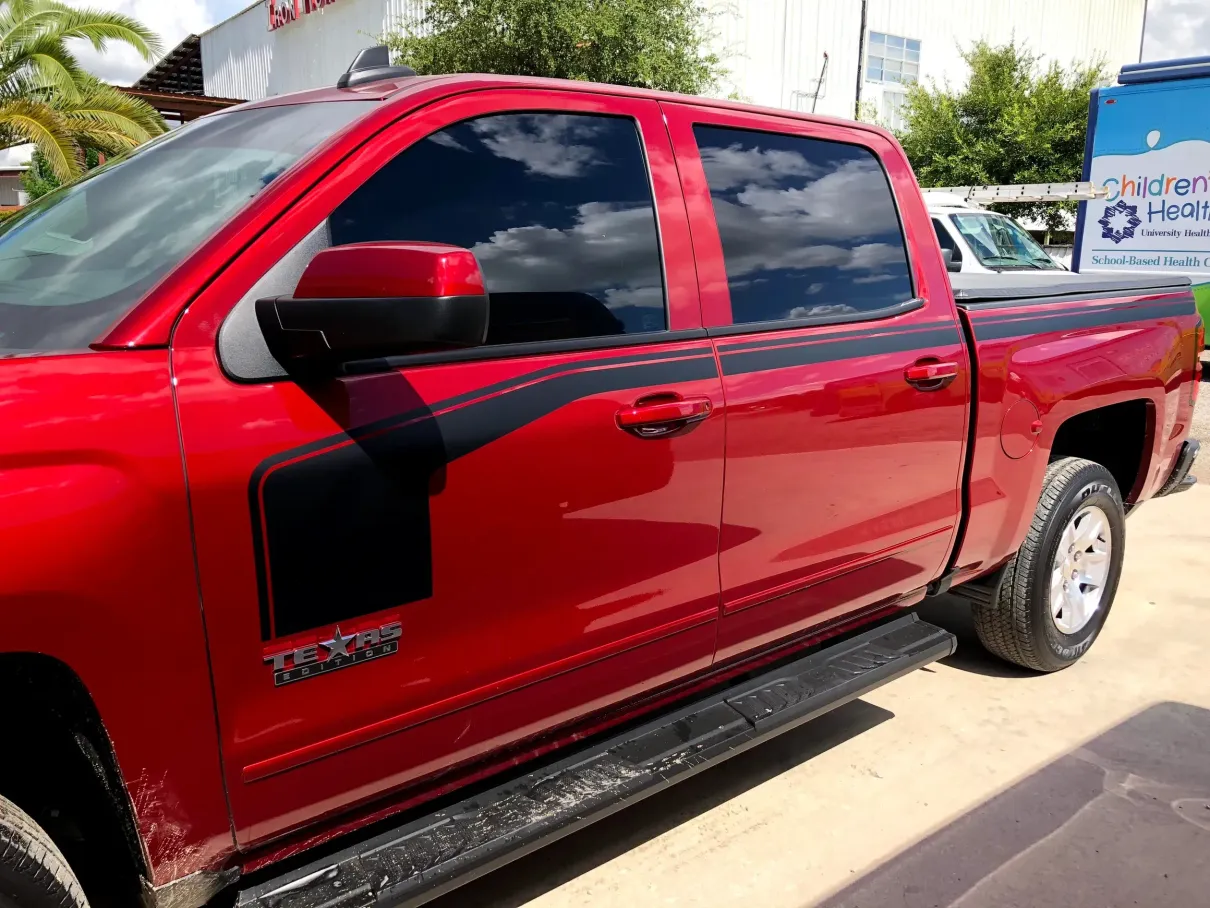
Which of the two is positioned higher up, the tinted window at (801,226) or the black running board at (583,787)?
the tinted window at (801,226)

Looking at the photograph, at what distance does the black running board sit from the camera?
1979mm

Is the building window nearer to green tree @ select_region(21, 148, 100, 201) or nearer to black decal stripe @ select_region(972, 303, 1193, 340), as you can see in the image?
green tree @ select_region(21, 148, 100, 201)

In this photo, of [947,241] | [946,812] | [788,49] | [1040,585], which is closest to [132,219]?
[946,812]

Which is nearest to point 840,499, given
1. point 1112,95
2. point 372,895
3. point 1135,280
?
point 372,895

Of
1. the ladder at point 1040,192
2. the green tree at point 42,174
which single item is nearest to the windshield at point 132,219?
the ladder at point 1040,192

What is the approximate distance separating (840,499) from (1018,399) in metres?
0.96

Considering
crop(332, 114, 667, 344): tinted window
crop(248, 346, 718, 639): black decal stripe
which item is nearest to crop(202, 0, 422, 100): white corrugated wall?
crop(332, 114, 667, 344): tinted window

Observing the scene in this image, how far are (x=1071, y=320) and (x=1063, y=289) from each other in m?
0.17

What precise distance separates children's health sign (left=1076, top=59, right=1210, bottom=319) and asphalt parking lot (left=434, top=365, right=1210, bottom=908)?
9346mm

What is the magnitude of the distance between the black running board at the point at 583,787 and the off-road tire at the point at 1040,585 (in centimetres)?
63

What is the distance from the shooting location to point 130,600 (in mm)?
1630

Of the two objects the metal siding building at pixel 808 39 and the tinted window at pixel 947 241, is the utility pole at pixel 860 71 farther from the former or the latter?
the tinted window at pixel 947 241

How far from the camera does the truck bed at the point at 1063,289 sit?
345cm

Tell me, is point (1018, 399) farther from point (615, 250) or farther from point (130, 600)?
point (130, 600)
